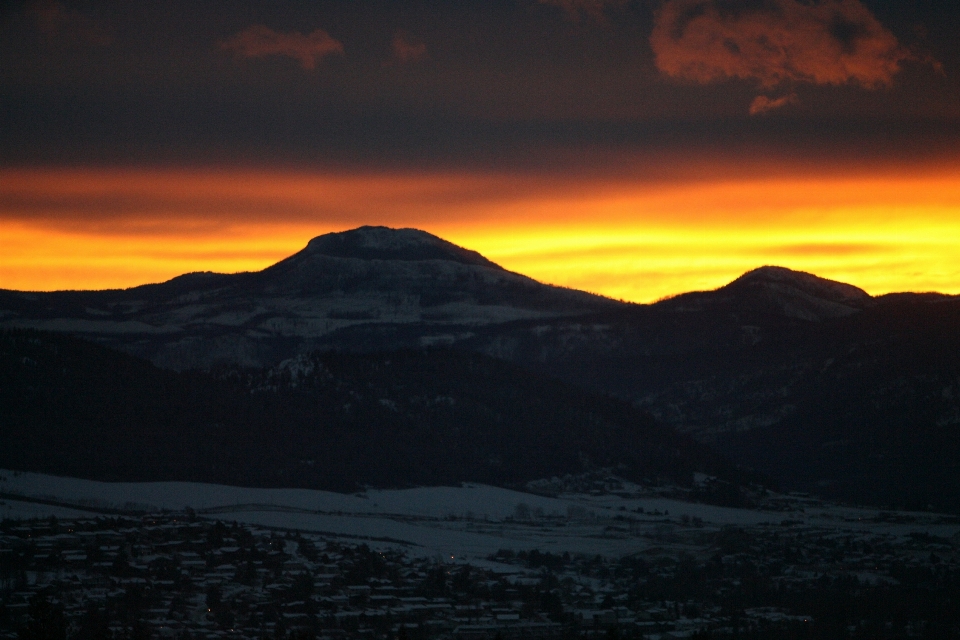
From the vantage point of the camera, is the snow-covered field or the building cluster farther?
the snow-covered field

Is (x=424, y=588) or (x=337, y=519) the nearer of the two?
(x=424, y=588)

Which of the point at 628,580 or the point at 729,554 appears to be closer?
the point at 628,580

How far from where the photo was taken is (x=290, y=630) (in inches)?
5231

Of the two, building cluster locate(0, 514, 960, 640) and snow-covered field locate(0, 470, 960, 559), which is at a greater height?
snow-covered field locate(0, 470, 960, 559)

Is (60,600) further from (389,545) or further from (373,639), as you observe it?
(389,545)

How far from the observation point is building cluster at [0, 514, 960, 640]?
450ft

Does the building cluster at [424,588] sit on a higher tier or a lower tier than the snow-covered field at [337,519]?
lower

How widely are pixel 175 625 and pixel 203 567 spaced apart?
21188 millimetres

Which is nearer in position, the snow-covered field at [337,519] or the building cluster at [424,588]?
the building cluster at [424,588]

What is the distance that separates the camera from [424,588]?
154m

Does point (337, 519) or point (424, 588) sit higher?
point (337, 519)

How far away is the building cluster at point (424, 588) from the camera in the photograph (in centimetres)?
13712

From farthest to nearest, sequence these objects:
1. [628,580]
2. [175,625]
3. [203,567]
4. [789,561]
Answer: [789,561], [628,580], [203,567], [175,625]

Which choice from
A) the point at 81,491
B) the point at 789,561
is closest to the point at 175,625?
the point at 81,491
